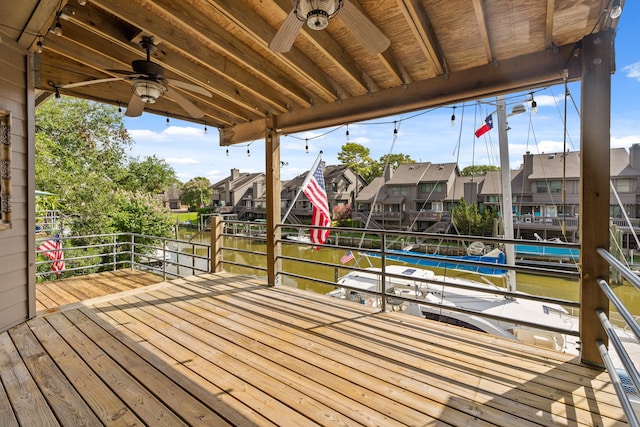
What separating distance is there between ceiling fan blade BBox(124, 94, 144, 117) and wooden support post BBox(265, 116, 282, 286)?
144 centimetres

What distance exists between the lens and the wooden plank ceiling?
2014mm

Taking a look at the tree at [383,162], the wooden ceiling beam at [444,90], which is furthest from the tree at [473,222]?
the wooden ceiling beam at [444,90]

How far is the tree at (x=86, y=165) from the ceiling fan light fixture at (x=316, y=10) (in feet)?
34.3

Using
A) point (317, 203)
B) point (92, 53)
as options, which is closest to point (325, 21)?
point (92, 53)

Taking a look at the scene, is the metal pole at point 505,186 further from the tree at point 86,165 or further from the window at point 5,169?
the tree at point 86,165

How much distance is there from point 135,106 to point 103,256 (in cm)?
426

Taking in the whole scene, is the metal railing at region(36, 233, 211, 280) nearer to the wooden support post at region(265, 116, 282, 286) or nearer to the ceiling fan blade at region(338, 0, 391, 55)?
the wooden support post at region(265, 116, 282, 286)

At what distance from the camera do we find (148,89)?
258cm

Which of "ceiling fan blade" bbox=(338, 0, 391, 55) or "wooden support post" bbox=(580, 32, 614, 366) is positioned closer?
"ceiling fan blade" bbox=(338, 0, 391, 55)

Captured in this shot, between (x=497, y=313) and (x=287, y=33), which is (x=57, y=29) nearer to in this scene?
(x=287, y=33)

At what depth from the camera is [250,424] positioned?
4.95 feet

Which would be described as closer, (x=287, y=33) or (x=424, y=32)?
(x=287, y=33)

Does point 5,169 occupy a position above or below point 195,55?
below

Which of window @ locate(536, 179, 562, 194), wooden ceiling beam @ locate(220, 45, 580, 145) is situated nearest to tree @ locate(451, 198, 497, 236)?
window @ locate(536, 179, 562, 194)
